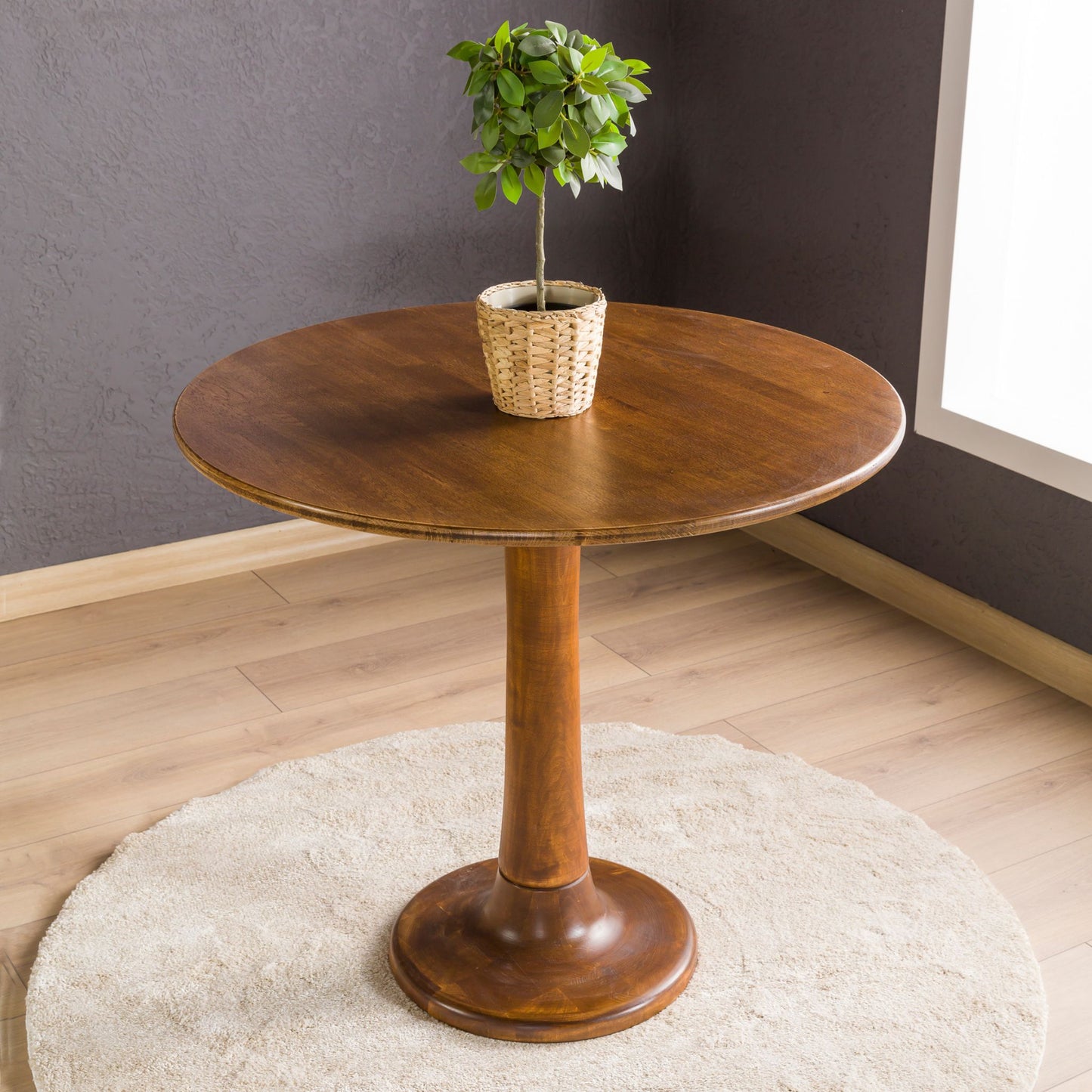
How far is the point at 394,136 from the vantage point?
2.80 metres

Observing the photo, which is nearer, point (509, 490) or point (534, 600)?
point (509, 490)

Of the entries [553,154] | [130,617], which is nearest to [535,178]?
[553,154]

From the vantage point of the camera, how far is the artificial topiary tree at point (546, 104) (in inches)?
51.5

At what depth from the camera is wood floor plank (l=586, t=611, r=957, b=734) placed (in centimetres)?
→ 235

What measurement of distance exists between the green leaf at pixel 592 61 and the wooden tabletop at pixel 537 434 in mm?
352

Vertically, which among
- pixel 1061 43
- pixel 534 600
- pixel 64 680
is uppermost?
pixel 1061 43

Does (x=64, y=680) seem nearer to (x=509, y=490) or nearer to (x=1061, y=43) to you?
(x=509, y=490)

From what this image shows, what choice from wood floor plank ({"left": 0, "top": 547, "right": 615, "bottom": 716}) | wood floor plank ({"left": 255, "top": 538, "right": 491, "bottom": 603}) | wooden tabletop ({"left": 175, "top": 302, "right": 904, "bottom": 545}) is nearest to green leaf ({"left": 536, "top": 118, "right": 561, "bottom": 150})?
wooden tabletop ({"left": 175, "top": 302, "right": 904, "bottom": 545})

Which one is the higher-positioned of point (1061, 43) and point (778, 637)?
point (1061, 43)

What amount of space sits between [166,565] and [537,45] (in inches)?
70.8

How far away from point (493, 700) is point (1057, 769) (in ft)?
3.09

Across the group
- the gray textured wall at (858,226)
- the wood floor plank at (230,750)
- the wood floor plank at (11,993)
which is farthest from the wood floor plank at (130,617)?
the gray textured wall at (858,226)

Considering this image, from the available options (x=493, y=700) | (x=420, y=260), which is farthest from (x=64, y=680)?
(x=420, y=260)

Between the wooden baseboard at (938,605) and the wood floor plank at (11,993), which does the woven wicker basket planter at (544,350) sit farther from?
the wooden baseboard at (938,605)
